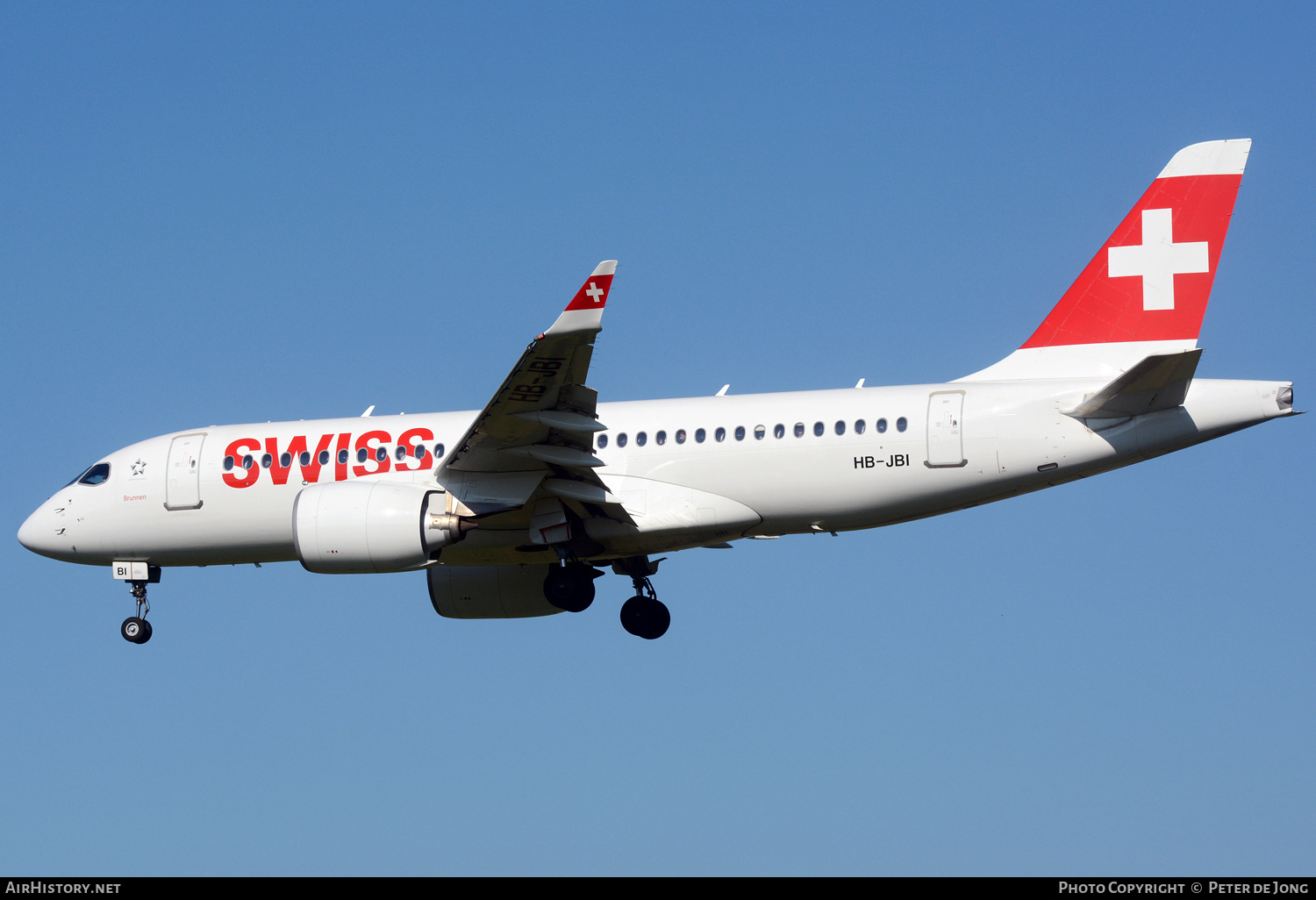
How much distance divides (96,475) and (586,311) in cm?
1207

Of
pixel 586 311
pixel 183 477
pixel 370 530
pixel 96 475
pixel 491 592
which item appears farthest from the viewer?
pixel 96 475

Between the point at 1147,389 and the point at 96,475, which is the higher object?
the point at 96,475

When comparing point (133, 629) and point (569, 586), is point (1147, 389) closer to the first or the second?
point (569, 586)

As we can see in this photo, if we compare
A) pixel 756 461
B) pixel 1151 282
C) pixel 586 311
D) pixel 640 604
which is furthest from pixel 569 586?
pixel 1151 282

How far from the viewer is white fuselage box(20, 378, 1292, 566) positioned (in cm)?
2203

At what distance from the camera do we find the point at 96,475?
1050 inches

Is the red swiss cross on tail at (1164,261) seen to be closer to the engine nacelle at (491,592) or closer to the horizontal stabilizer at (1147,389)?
the horizontal stabilizer at (1147,389)

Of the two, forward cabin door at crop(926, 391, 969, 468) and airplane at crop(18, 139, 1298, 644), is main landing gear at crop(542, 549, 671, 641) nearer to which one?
airplane at crop(18, 139, 1298, 644)

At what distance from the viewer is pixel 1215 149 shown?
23719 millimetres

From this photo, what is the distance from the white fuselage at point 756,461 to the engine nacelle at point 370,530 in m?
0.90

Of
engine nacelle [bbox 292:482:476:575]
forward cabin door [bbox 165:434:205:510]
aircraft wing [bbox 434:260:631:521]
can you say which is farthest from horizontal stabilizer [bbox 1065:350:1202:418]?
forward cabin door [bbox 165:434:205:510]

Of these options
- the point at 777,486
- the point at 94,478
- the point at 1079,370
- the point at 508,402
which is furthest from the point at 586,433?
A: the point at 94,478
